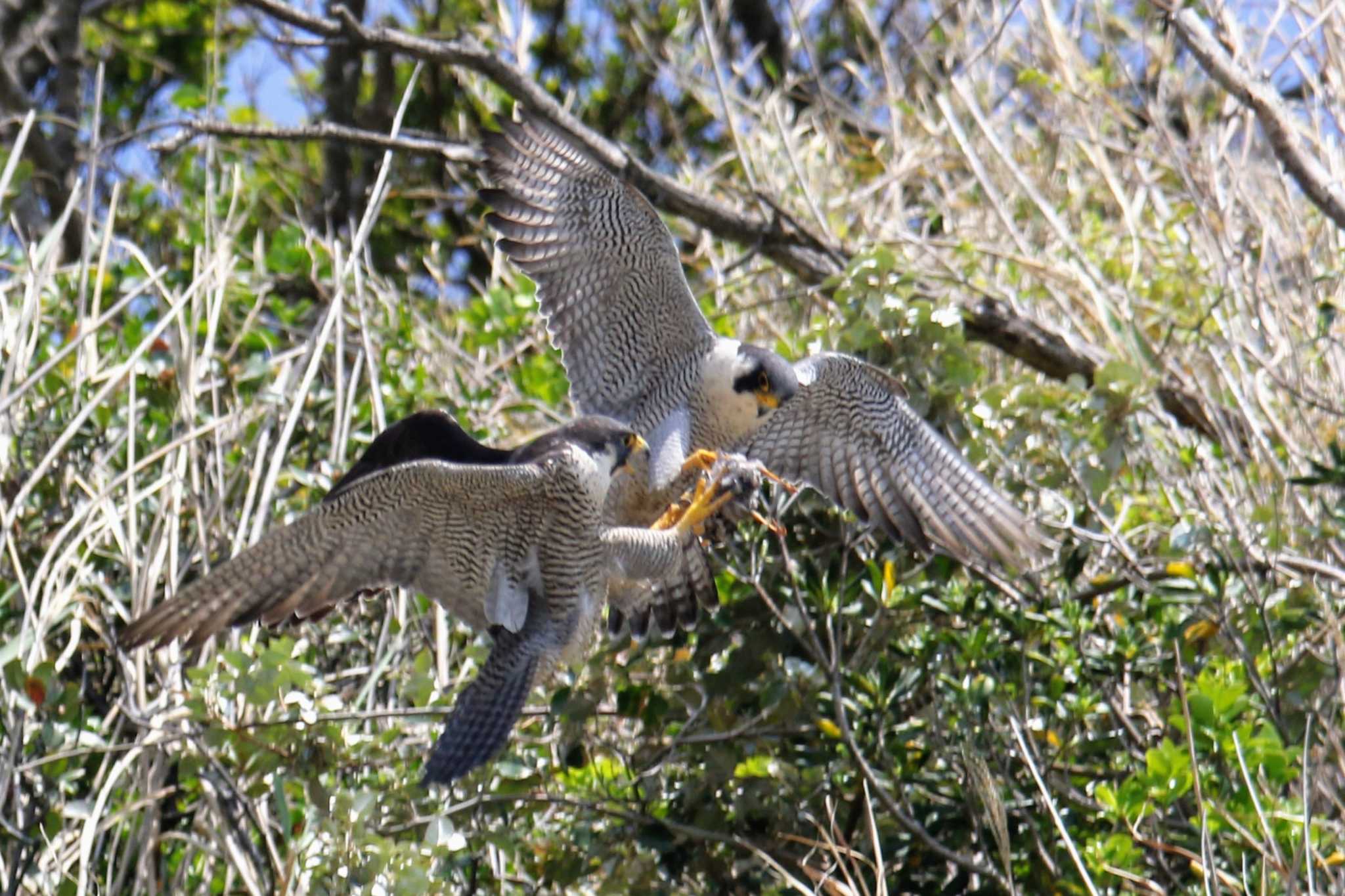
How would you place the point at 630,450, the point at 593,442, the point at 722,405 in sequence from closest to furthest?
the point at 593,442 → the point at 630,450 → the point at 722,405

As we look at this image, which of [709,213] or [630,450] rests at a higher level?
[709,213]

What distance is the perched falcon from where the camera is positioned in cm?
448

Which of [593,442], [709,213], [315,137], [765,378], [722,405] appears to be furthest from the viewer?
[709,213]

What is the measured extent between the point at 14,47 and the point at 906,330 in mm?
4338

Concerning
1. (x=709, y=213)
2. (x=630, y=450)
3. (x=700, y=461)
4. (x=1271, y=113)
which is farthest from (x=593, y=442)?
(x=1271, y=113)

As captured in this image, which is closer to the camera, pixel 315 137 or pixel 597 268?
pixel 597 268

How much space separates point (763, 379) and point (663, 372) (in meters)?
0.44

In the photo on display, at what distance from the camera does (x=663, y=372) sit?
4801 millimetres

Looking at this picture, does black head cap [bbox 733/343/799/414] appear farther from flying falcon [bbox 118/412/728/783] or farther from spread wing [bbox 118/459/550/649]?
spread wing [bbox 118/459/550/649]

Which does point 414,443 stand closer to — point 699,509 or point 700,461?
point 699,509

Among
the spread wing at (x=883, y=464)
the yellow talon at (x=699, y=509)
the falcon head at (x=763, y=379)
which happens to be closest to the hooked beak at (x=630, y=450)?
the yellow talon at (x=699, y=509)

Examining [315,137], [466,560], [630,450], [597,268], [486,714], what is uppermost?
[315,137]

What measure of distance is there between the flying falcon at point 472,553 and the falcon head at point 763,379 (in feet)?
1.02

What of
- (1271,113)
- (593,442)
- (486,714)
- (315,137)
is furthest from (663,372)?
(1271,113)
